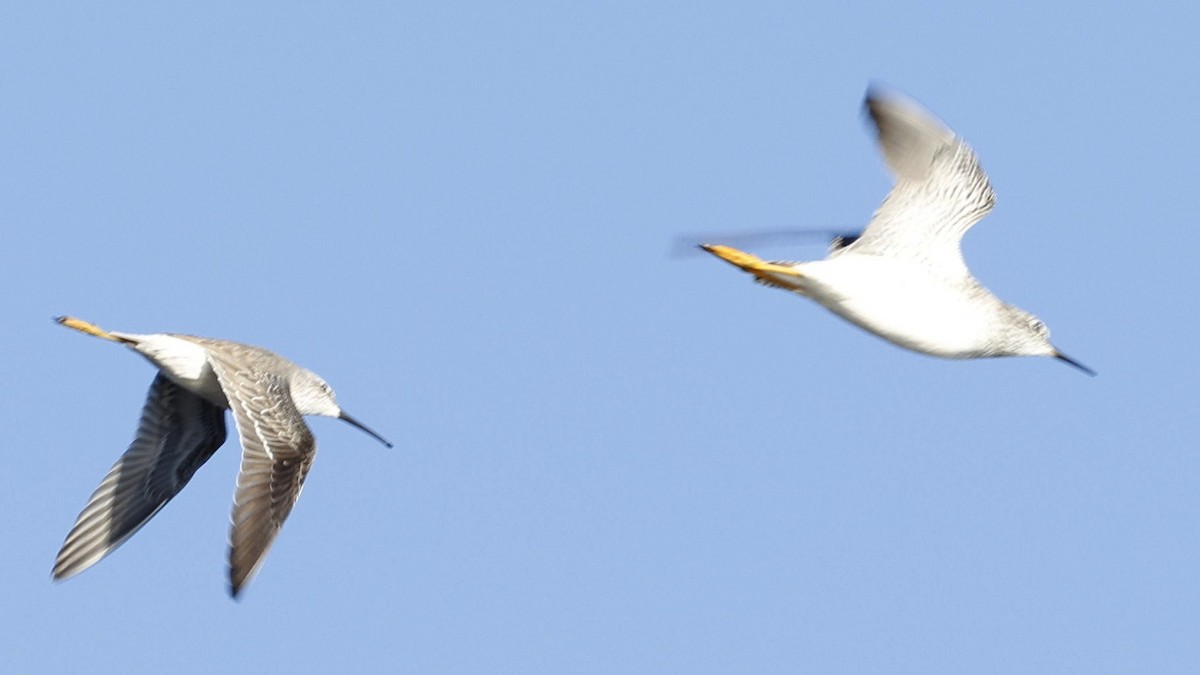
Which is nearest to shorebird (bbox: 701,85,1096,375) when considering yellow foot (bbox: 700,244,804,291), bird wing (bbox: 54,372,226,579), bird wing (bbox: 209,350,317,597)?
yellow foot (bbox: 700,244,804,291)

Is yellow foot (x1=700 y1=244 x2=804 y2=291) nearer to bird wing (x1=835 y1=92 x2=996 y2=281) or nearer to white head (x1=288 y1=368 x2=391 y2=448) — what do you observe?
bird wing (x1=835 y1=92 x2=996 y2=281)

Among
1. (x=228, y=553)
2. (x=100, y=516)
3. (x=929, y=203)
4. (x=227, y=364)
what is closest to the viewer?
(x=228, y=553)

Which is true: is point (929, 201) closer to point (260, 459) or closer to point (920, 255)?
point (920, 255)

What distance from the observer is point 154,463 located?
18125mm

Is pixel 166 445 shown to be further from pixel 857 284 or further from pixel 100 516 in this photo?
pixel 857 284

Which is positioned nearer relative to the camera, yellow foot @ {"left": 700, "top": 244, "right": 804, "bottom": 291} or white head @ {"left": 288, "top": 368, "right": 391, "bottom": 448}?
yellow foot @ {"left": 700, "top": 244, "right": 804, "bottom": 291}

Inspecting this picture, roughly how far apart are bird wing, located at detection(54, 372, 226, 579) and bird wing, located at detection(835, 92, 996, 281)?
20.3 feet

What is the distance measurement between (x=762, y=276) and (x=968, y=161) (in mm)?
1895

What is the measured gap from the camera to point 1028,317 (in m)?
16.3

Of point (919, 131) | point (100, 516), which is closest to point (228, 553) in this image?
point (100, 516)

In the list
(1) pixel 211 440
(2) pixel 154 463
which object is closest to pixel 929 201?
(1) pixel 211 440

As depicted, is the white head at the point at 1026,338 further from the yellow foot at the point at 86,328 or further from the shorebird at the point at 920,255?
the yellow foot at the point at 86,328

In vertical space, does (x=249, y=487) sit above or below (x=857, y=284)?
below

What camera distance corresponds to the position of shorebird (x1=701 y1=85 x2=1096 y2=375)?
15.2m
